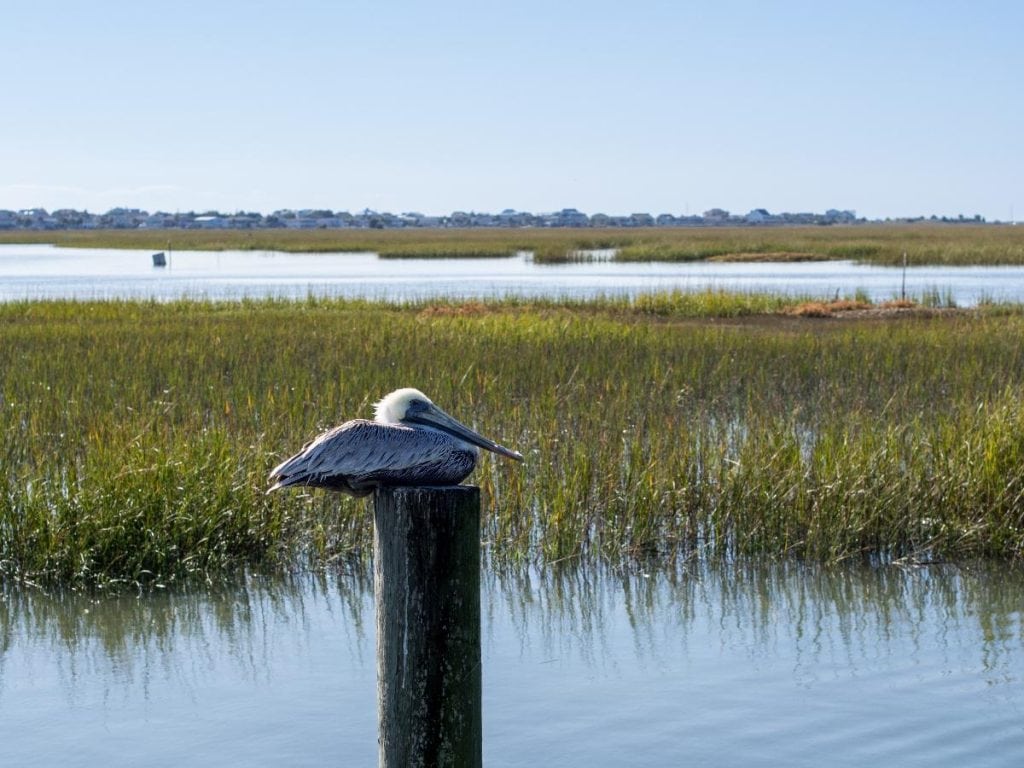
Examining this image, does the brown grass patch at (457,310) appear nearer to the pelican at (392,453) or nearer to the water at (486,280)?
the water at (486,280)

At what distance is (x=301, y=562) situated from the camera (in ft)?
25.3

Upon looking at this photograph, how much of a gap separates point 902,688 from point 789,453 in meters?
2.38

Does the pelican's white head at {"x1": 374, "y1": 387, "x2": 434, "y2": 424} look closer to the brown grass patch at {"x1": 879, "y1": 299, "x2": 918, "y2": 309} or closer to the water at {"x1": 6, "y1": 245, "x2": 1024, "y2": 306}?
the brown grass patch at {"x1": 879, "y1": 299, "x2": 918, "y2": 309}

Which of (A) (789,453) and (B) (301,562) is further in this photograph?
(A) (789,453)

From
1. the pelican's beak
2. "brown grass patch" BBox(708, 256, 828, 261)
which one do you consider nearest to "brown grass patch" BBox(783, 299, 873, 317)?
the pelican's beak

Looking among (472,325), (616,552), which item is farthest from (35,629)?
(472,325)

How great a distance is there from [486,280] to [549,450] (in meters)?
31.8

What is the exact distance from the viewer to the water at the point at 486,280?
3075 centimetres

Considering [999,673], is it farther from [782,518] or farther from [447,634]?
[447,634]

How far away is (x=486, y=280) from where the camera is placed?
40.6m

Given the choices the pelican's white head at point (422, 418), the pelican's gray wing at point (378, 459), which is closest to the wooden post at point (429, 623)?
the pelican's gray wing at point (378, 459)

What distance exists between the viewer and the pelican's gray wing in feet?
12.2

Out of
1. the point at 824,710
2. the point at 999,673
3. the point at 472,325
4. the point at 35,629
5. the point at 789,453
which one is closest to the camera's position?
the point at 824,710

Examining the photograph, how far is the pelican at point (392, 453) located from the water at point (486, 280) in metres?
21.6
